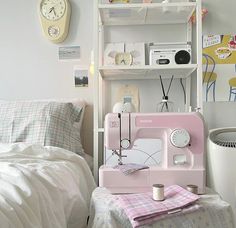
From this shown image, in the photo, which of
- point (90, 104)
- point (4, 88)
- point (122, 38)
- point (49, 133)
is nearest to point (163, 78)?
point (122, 38)

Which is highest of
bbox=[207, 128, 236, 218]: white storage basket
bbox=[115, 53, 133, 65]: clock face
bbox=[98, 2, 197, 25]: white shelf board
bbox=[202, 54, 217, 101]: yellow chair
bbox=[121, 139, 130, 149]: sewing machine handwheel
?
bbox=[98, 2, 197, 25]: white shelf board

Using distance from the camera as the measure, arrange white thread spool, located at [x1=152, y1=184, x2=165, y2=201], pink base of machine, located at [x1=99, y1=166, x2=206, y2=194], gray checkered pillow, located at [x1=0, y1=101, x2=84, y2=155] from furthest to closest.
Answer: gray checkered pillow, located at [x1=0, y1=101, x2=84, y2=155] → pink base of machine, located at [x1=99, y1=166, x2=206, y2=194] → white thread spool, located at [x1=152, y1=184, x2=165, y2=201]

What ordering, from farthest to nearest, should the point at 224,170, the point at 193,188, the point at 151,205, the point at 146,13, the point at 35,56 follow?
1. the point at 35,56
2. the point at 146,13
3. the point at 224,170
4. the point at 193,188
5. the point at 151,205

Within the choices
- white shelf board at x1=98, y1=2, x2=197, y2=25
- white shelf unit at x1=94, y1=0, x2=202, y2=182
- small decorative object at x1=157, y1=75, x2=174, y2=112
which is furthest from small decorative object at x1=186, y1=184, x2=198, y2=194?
white shelf board at x1=98, y1=2, x2=197, y2=25

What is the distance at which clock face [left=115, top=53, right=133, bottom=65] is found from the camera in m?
1.88

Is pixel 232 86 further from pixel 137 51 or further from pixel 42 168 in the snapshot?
pixel 42 168

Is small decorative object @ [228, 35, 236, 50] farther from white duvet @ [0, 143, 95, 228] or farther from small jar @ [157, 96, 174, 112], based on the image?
white duvet @ [0, 143, 95, 228]

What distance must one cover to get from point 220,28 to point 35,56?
122 cm

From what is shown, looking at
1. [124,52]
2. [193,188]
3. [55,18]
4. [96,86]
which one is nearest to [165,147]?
[193,188]

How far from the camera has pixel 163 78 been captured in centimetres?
201

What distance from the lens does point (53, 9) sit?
Answer: 2.05 metres

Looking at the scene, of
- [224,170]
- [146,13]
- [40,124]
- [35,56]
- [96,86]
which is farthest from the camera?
[35,56]

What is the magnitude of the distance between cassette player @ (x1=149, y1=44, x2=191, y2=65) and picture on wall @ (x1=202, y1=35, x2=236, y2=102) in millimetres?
200

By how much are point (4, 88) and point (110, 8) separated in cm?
93
